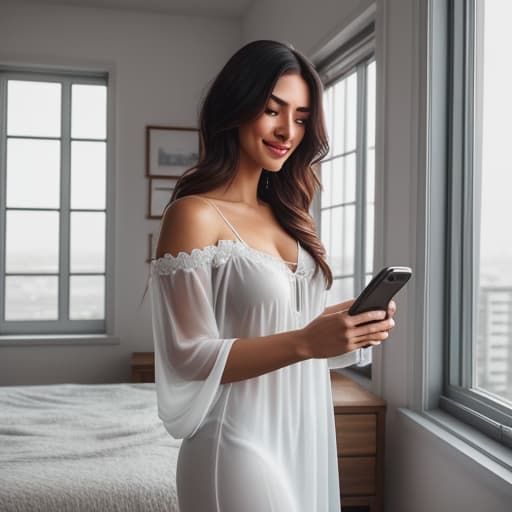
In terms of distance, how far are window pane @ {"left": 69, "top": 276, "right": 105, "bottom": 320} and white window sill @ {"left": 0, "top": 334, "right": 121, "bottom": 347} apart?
195 millimetres

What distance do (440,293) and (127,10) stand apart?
376 cm

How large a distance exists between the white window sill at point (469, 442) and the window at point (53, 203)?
3.26 m

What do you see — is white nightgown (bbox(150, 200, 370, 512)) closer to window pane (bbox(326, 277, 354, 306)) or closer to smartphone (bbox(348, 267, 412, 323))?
smartphone (bbox(348, 267, 412, 323))

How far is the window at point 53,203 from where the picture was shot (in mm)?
5102

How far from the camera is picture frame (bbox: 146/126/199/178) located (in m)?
5.13

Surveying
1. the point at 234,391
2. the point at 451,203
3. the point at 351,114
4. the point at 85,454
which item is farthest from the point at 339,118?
the point at 234,391

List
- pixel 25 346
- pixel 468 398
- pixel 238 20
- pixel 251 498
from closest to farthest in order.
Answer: pixel 251 498 → pixel 468 398 → pixel 25 346 → pixel 238 20

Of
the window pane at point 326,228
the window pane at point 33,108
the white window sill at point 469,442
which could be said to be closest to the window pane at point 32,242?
the window pane at point 33,108

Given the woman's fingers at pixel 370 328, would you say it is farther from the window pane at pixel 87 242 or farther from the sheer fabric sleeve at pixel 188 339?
the window pane at pixel 87 242

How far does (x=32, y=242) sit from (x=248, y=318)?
4.24 m

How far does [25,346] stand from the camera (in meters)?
4.94

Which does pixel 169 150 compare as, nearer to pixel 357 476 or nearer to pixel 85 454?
pixel 85 454

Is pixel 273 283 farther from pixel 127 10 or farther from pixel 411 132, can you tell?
pixel 127 10

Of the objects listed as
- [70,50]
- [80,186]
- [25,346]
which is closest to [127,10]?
[70,50]
